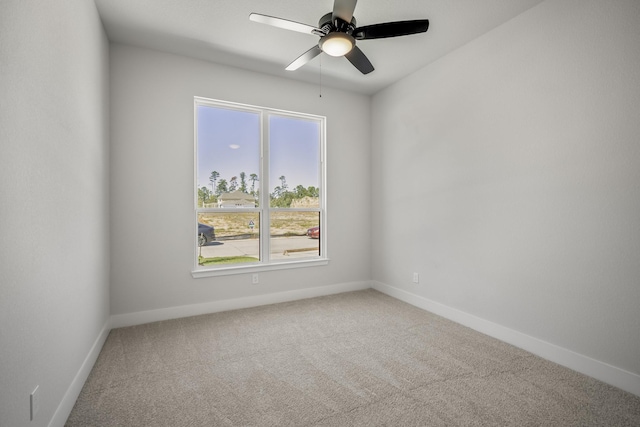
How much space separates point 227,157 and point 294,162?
0.90 metres

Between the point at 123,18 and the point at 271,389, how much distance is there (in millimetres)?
3318

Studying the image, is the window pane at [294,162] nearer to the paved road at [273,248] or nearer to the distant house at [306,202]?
the distant house at [306,202]

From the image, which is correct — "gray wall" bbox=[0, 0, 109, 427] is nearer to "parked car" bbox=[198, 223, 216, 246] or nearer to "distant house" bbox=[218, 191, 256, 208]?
"parked car" bbox=[198, 223, 216, 246]

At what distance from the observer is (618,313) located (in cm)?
214

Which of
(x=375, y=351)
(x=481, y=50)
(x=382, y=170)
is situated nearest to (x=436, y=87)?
(x=481, y=50)

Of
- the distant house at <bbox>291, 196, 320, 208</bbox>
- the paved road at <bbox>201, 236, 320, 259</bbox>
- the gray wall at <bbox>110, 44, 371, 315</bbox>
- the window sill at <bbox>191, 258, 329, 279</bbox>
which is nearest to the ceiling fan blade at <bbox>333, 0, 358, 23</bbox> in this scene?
the gray wall at <bbox>110, 44, 371, 315</bbox>

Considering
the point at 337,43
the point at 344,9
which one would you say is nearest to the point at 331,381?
the point at 337,43

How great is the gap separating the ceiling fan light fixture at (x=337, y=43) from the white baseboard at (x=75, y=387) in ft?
9.27

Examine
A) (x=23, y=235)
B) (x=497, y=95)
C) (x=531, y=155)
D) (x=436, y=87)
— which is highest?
(x=436, y=87)

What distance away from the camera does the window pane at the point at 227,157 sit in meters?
3.68

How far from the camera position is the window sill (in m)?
3.56

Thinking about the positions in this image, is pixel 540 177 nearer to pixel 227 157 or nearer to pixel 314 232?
pixel 314 232

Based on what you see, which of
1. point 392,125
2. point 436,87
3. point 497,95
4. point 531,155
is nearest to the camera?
point 531,155

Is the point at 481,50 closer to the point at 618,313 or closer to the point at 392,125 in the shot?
the point at 392,125
